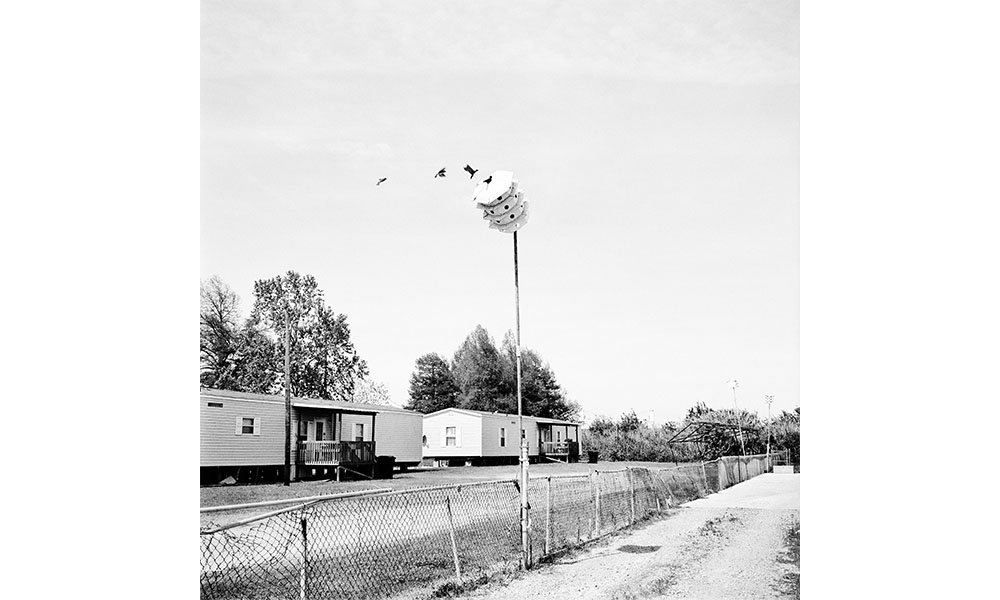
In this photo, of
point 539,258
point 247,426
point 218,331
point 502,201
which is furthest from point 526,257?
point 218,331

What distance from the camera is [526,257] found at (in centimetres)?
604

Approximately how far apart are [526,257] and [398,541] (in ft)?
8.11

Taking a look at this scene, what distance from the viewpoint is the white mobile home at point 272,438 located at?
827 cm

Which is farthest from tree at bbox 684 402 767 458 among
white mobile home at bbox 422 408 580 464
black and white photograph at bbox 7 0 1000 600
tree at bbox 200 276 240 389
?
tree at bbox 200 276 240 389

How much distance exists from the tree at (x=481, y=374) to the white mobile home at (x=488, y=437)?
3.05ft

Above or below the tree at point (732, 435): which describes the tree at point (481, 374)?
above

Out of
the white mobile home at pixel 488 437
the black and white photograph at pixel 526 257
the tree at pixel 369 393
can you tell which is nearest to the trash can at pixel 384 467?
the black and white photograph at pixel 526 257

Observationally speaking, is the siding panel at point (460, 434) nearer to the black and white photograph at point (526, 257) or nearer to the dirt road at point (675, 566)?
the black and white photograph at point (526, 257)

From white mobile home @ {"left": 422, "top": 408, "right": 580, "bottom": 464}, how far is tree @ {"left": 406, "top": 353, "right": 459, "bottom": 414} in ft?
1.13
